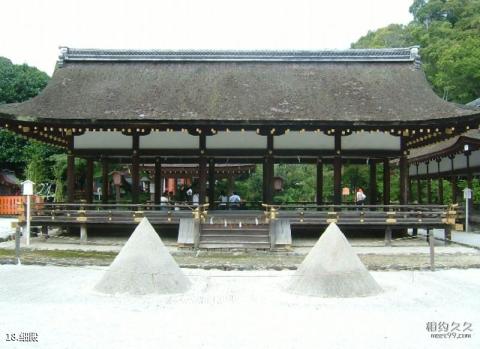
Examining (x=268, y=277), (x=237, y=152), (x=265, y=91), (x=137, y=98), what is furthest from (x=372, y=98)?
(x=268, y=277)

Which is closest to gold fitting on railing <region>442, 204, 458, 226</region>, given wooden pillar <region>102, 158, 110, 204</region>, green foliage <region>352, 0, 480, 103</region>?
wooden pillar <region>102, 158, 110, 204</region>

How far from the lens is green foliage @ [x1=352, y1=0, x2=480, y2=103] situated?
35.4 meters

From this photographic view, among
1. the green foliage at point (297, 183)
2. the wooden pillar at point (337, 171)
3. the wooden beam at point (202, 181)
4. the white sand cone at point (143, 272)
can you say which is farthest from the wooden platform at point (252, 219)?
the green foliage at point (297, 183)

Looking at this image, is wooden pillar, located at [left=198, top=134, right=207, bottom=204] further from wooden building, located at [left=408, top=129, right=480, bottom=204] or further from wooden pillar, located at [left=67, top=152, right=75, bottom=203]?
wooden building, located at [left=408, top=129, right=480, bottom=204]

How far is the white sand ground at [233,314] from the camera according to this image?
5.86m

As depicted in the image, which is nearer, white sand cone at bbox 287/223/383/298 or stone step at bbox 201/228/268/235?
white sand cone at bbox 287/223/383/298

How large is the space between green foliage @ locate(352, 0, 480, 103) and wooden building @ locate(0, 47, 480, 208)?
1905 centimetres

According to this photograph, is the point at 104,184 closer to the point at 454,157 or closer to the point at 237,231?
the point at 237,231

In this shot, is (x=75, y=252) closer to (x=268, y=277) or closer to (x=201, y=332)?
(x=268, y=277)

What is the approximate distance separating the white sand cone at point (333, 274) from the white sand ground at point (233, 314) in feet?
0.87

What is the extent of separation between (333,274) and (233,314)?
2.28 meters

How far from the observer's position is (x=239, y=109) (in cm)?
1608

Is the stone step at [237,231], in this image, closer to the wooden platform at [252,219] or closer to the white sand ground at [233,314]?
the wooden platform at [252,219]

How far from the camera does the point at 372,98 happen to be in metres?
17.0
